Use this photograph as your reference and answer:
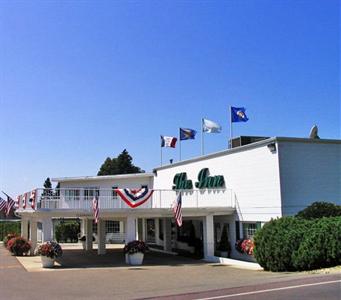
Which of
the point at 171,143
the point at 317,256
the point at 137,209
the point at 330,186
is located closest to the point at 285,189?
the point at 330,186

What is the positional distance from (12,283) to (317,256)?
35.3 ft

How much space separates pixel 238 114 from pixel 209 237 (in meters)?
8.32

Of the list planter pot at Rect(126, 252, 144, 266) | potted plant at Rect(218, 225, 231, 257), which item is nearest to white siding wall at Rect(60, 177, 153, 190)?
potted plant at Rect(218, 225, 231, 257)

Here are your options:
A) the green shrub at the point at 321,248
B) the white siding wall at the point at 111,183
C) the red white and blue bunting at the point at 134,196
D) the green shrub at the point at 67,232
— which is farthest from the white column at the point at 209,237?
the green shrub at the point at 67,232

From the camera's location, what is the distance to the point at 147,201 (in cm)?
2802

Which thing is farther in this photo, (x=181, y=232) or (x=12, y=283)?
(x=181, y=232)

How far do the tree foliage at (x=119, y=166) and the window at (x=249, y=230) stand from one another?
179 feet

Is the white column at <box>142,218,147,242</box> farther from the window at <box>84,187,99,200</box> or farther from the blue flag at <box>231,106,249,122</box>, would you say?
the blue flag at <box>231,106,249,122</box>

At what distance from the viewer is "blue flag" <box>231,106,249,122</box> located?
31281 mm

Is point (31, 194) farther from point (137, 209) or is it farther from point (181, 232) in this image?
point (181, 232)

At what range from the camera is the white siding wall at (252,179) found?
2398 cm

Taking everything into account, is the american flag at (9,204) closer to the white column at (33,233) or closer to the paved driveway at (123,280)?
the white column at (33,233)

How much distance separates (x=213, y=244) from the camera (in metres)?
27.5

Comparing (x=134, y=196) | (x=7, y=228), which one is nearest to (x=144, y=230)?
(x=134, y=196)
